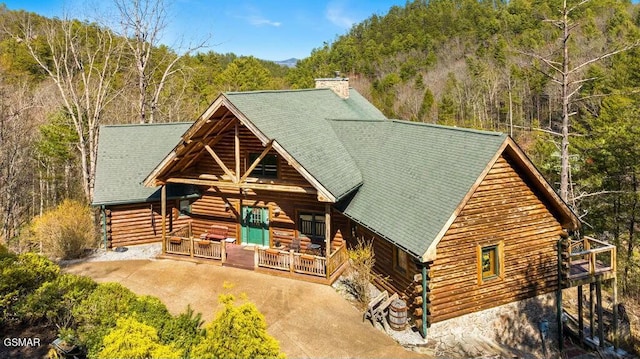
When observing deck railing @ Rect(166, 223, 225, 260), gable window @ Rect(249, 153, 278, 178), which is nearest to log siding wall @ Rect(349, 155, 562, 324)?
gable window @ Rect(249, 153, 278, 178)

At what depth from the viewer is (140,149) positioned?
65.5ft

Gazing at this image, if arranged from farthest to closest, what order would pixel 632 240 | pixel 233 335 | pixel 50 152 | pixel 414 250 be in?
pixel 50 152, pixel 632 240, pixel 414 250, pixel 233 335

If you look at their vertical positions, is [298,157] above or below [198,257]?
above

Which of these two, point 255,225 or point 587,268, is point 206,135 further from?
point 587,268

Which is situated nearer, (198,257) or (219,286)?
(219,286)

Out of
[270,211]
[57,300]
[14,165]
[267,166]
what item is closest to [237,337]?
[57,300]

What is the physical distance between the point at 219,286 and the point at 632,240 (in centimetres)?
2124

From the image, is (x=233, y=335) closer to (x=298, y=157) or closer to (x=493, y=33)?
(x=298, y=157)

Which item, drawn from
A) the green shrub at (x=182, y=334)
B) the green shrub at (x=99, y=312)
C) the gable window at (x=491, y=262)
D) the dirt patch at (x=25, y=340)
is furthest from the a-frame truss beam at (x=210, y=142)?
the gable window at (x=491, y=262)

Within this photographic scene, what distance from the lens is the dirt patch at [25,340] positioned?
9719mm

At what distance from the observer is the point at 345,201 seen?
15086 millimetres

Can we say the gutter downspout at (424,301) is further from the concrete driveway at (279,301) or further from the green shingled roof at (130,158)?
the green shingled roof at (130,158)

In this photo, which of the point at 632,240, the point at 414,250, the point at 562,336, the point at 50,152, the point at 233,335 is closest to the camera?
the point at 233,335

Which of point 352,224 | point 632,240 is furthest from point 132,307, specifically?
point 632,240
